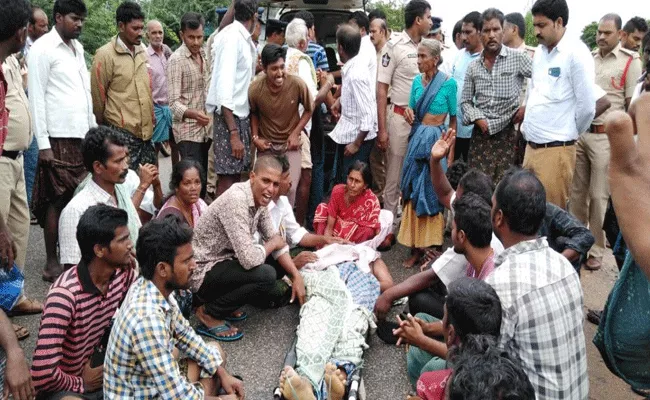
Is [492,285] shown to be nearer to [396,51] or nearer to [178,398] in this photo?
[178,398]

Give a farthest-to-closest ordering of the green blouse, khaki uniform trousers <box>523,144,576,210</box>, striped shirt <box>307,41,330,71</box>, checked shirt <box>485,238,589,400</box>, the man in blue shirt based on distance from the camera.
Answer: striped shirt <box>307,41,330,71</box> → the man in blue shirt → the green blouse → khaki uniform trousers <box>523,144,576,210</box> → checked shirt <box>485,238,589,400</box>

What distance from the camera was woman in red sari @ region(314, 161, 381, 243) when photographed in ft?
15.6

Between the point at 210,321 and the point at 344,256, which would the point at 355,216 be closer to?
the point at 344,256

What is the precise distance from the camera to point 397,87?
Result: 220 inches

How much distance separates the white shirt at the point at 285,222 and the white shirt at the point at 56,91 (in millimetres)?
1480

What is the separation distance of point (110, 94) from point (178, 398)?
10.0 feet

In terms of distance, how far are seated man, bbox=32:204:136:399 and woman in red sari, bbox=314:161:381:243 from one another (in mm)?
2182

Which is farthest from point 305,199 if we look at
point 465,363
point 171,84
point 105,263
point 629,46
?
point 465,363

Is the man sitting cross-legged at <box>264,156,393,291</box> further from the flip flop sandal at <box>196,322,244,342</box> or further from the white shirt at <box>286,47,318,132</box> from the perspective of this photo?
the white shirt at <box>286,47,318,132</box>

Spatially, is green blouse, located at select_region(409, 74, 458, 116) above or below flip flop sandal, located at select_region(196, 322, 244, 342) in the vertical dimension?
above

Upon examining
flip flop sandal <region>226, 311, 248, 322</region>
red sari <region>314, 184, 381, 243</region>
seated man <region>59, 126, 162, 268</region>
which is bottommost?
flip flop sandal <region>226, 311, 248, 322</region>

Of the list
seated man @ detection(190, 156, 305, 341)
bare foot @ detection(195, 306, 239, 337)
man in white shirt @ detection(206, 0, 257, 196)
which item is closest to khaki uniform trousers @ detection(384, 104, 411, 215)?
man in white shirt @ detection(206, 0, 257, 196)

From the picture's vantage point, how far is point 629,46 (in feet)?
18.6

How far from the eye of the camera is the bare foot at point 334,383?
3062 millimetres
